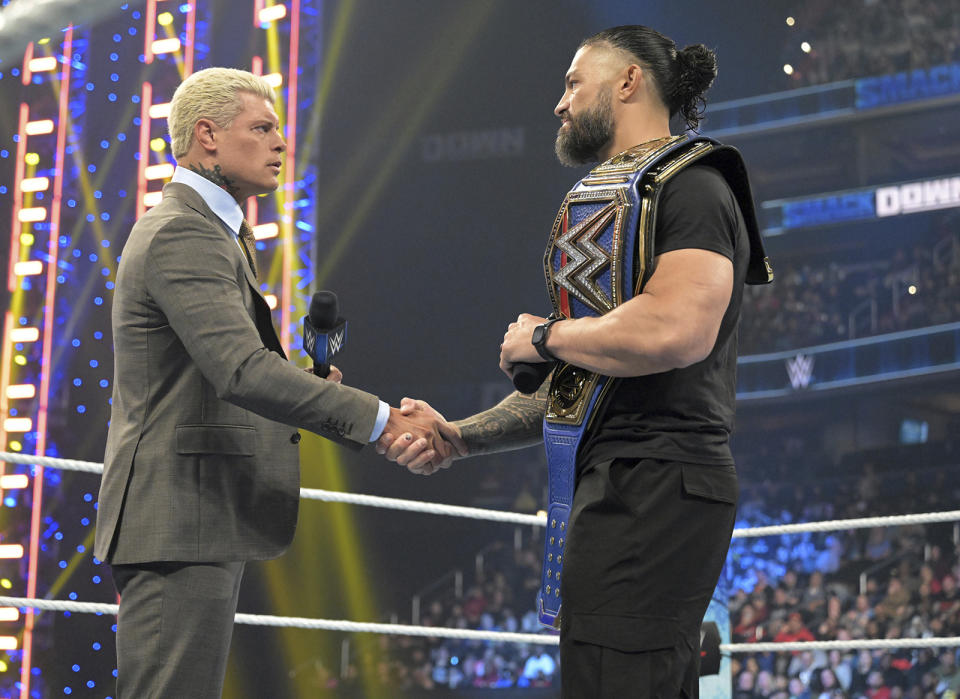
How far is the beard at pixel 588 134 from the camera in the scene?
5.17ft

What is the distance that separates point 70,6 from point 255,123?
7.28m

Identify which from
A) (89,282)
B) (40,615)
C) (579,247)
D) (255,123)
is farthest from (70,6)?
(579,247)

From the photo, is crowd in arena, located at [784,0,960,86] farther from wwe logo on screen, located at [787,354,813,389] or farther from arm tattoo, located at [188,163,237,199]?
arm tattoo, located at [188,163,237,199]

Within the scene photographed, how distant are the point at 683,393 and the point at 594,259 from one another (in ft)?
0.76

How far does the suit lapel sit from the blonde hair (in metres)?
0.10

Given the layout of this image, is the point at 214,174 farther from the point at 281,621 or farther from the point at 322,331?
the point at 281,621

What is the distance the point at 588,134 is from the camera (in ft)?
5.21

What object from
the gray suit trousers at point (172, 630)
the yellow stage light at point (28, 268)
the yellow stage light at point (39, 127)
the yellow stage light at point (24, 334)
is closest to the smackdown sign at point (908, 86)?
the yellow stage light at point (39, 127)

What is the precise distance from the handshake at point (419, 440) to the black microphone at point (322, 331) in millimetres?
157

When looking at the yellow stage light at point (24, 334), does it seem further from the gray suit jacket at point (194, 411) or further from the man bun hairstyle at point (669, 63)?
the man bun hairstyle at point (669, 63)

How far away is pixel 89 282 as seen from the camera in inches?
320

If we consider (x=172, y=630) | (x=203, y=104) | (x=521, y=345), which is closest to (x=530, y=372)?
(x=521, y=345)

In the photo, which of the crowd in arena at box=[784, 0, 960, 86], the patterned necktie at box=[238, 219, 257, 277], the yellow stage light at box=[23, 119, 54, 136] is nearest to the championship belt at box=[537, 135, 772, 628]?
A: the patterned necktie at box=[238, 219, 257, 277]

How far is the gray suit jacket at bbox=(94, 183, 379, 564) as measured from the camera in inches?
61.7
